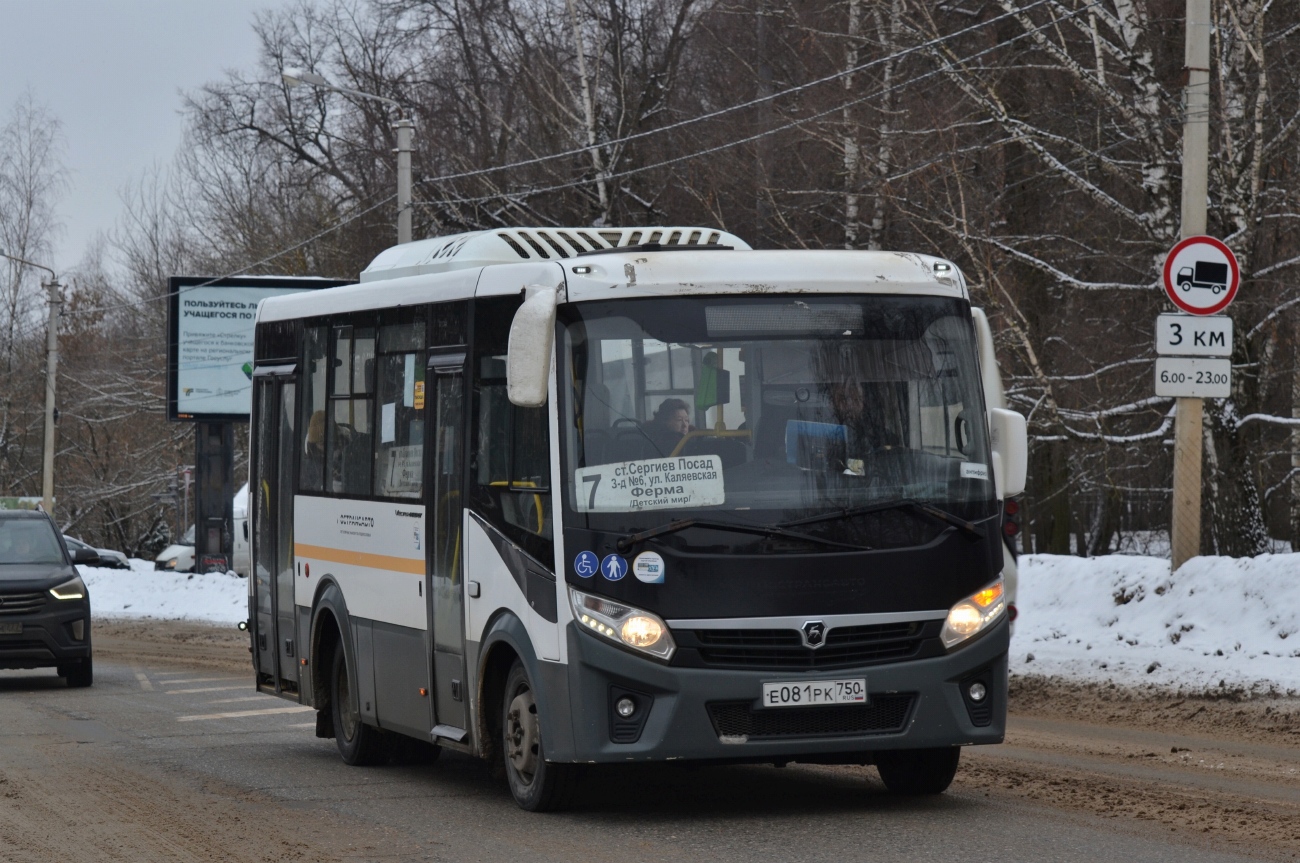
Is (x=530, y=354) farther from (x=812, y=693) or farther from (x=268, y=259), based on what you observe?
(x=268, y=259)

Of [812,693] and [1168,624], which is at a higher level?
[812,693]

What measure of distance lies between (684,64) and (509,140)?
3.90m

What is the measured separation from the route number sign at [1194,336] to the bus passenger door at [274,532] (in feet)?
23.3

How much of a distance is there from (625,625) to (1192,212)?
9983 mm

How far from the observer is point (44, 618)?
18.2m

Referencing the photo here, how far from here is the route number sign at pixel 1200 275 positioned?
15711 mm

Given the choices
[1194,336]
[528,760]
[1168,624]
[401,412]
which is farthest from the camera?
[1194,336]

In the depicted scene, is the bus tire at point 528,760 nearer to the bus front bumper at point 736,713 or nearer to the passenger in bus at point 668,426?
the bus front bumper at point 736,713

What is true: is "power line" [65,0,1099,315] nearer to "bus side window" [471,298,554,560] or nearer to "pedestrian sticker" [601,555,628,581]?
"bus side window" [471,298,554,560]

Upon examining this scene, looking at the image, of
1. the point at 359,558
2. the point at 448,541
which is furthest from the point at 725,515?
the point at 359,558

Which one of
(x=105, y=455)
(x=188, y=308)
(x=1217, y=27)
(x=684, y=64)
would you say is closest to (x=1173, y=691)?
(x=1217, y=27)

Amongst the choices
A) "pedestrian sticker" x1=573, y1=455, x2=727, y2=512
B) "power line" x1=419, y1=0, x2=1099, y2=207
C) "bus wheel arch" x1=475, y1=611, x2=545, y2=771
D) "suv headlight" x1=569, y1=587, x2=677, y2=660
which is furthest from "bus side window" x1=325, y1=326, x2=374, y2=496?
"power line" x1=419, y1=0, x2=1099, y2=207

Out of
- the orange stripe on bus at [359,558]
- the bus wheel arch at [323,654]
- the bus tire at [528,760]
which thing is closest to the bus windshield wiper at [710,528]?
the bus tire at [528,760]

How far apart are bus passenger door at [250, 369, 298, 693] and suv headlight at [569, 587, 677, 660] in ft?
14.7
